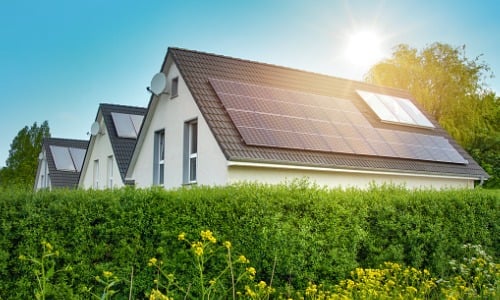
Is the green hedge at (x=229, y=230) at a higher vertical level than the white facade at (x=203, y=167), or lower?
lower

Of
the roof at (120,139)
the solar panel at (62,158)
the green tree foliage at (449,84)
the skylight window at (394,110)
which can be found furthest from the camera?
the green tree foliage at (449,84)

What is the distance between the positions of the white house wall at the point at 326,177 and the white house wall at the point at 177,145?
0.54 metres

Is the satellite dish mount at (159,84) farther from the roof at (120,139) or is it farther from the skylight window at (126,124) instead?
the skylight window at (126,124)

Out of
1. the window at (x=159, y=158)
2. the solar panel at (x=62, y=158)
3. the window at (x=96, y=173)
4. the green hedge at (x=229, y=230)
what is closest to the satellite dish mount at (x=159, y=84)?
the window at (x=159, y=158)

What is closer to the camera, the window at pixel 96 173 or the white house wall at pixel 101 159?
the white house wall at pixel 101 159

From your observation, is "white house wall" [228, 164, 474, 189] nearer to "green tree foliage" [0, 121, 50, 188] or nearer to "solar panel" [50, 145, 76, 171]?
"solar panel" [50, 145, 76, 171]

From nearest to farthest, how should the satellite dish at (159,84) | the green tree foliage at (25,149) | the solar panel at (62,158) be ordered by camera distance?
1. the satellite dish at (159,84)
2. the solar panel at (62,158)
3. the green tree foliage at (25,149)

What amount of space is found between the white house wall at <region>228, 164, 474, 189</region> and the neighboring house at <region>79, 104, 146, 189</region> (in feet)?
31.8

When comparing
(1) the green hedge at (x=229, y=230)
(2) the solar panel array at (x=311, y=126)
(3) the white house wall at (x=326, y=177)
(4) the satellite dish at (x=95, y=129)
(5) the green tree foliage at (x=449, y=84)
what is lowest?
(1) the green hedge at (x=229, y=230)

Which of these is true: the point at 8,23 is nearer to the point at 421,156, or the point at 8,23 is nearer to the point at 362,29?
the point at 362,29

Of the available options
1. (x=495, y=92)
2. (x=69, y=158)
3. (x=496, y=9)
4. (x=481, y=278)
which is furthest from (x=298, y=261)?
(x=495, y=92)

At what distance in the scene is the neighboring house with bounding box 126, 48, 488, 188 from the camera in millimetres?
14156

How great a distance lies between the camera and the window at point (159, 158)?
60.1ft

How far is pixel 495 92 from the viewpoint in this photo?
36875 millimetres
